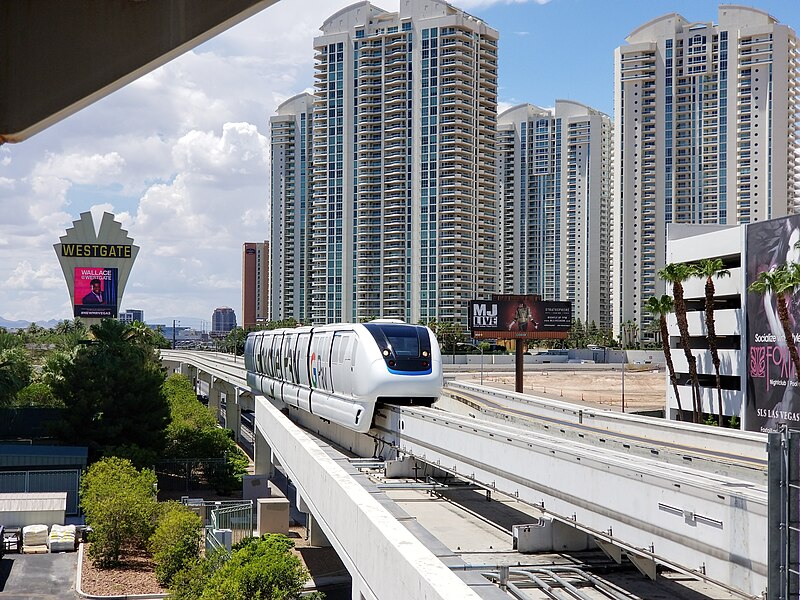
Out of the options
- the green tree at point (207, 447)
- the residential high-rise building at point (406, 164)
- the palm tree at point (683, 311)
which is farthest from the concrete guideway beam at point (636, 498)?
the residential high-rise building at point (406, 164)

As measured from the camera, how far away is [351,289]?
12794 centimetres

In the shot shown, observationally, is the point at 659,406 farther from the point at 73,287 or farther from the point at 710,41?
the point at 710,41

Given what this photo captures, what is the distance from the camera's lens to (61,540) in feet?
104

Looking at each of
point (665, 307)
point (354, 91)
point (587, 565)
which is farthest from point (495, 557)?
point (354, 91)

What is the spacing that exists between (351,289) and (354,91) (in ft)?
97.2

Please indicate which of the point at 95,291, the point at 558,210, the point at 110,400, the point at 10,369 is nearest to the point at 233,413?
the point at 95,291

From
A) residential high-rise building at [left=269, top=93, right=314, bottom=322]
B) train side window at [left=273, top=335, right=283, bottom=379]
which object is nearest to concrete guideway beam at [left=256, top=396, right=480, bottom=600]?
train side window at [left=273, top=335, right=283, bottom=379]

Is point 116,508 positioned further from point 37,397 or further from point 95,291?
point 95,291

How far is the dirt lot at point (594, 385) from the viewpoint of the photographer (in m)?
65.7

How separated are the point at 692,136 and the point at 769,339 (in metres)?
104

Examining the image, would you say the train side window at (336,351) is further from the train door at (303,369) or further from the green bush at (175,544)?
the green bush at (175,544)

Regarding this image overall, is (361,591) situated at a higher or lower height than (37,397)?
higher

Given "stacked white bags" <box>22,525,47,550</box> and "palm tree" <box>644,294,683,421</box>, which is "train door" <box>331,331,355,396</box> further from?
"palm tree" <box>644,294,683,421</box>

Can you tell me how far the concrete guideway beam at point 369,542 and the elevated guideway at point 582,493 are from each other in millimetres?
31
